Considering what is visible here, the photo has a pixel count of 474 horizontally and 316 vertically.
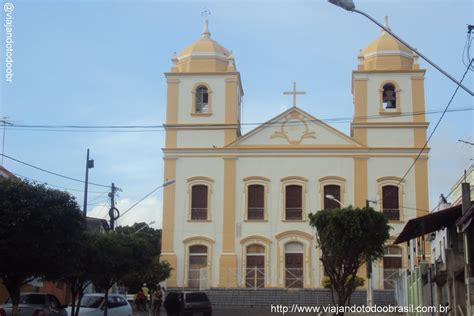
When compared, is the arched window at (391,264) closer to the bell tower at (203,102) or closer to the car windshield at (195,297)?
the bell tower at (203,102)

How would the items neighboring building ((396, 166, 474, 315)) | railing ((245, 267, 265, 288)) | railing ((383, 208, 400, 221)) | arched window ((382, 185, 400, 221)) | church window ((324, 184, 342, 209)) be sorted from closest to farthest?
neighboring building ((396, 166, 474, 315)) < railing ((245, 267, 265, 288)) < railing ((383, 208, 400, 221)) < arched window ((382, 185, 400, 221)) < church window ((324, 184, 342, 209))

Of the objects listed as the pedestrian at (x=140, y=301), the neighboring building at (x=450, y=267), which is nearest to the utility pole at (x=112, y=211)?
the pedestrian at (x=140, y=301)

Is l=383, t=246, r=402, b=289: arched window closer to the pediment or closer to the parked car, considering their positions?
the pediment

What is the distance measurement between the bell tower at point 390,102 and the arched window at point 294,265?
7.03 metres

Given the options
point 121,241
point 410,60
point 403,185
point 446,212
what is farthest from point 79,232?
point 410,60

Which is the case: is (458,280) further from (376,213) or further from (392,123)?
(392,123)

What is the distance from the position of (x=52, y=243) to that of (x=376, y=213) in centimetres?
865

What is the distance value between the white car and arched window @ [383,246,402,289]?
18064mm

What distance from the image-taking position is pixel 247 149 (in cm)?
4141

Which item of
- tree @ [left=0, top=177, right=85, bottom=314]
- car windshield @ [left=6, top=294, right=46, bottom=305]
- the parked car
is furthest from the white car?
tree @ [left=0, top=177, right=85, bottom=314]

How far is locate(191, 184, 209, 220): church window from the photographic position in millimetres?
41031

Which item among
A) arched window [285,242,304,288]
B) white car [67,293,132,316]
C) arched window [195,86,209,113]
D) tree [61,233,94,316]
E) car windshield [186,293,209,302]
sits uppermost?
arched window [195,86,209,113]

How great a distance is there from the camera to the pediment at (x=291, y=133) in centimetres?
4134

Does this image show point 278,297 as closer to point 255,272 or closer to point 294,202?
point 255,272
